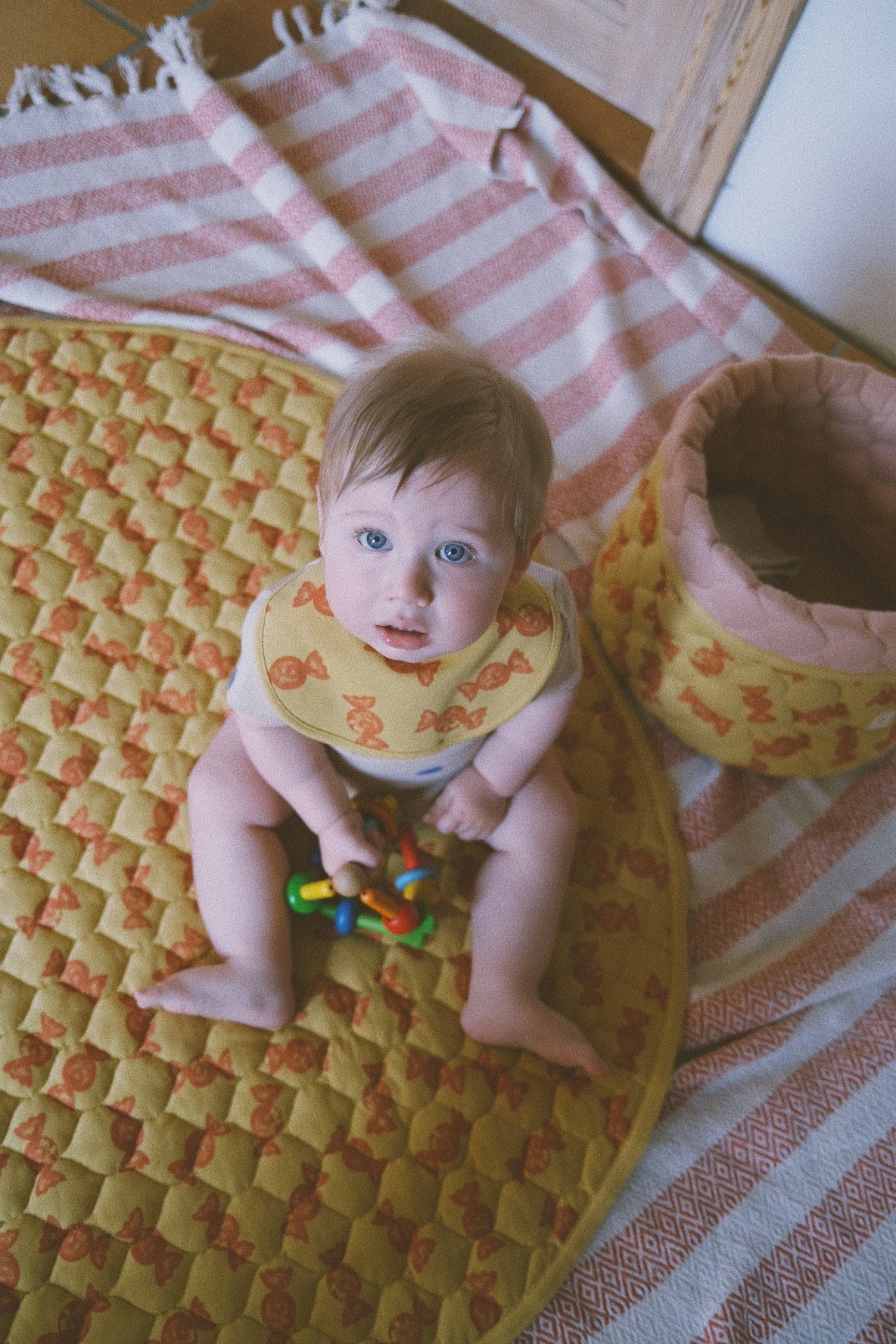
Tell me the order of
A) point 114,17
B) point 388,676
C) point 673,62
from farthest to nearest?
point 114,17 → point 673,62 → point 388,676

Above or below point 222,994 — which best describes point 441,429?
above

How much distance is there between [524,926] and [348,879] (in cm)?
16

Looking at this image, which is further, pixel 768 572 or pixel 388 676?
pixel 768 572

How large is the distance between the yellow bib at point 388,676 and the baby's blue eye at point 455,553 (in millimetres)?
119

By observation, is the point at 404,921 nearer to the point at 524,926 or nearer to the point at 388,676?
the point at 524,926

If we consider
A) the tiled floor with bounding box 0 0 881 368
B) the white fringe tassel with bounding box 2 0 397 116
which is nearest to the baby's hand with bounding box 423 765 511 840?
the tiled floor with bounding box 0 0 881 368

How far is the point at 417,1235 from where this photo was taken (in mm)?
781

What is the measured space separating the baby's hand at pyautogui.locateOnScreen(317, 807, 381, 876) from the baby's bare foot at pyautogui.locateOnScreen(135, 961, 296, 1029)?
0.11 meters

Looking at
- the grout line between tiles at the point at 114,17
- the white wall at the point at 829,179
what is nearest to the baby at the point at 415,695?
the white wall at the point at 829,179

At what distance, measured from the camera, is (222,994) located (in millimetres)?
809

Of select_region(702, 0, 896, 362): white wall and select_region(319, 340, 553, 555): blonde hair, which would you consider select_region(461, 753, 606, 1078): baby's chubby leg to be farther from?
select_region(702, 0, 896, 362): white wall

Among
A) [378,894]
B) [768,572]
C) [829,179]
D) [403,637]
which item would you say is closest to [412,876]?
[378,894]

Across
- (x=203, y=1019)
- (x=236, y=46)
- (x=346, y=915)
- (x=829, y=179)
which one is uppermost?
(x=829, y=179)

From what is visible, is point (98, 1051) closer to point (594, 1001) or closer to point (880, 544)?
point (594, 1001)
